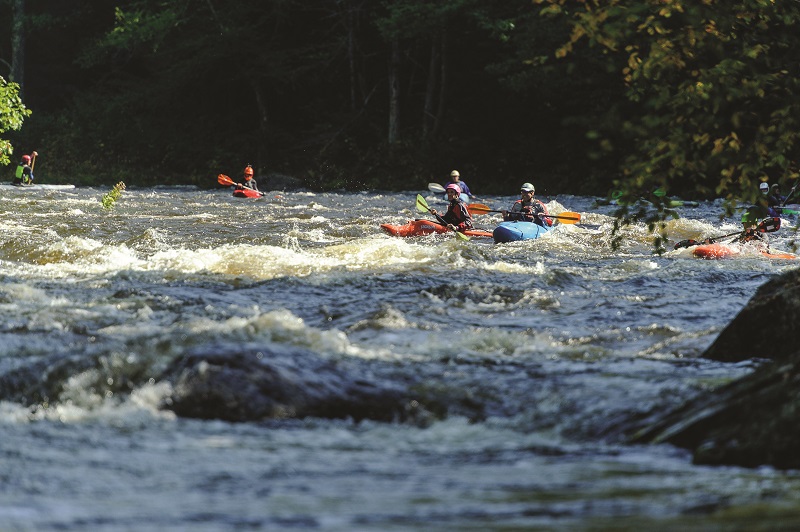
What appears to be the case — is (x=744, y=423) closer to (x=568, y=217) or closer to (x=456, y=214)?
(x=456, y=214)

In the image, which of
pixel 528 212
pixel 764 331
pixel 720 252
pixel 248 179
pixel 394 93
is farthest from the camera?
pixel 394 93

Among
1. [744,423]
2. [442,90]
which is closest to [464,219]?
[744,423]

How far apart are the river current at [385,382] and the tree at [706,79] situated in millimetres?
1266

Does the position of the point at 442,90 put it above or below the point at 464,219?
above

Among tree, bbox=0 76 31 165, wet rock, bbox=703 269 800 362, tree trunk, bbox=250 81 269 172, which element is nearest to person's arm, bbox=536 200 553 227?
tree, bbox=0 76 31 165

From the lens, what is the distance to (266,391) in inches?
207

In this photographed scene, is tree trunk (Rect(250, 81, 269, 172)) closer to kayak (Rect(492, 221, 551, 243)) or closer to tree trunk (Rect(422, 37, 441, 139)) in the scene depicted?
tree trunk (Rect(422, 37, 441, 139))

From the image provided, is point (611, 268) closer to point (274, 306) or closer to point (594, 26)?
point (274, 306)

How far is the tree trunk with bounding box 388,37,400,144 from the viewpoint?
30.5 m

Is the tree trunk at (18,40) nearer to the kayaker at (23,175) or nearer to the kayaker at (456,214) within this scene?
Answer: the kayaker at (23,175)

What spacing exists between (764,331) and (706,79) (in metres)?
1.82

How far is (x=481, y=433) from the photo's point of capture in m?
4.98

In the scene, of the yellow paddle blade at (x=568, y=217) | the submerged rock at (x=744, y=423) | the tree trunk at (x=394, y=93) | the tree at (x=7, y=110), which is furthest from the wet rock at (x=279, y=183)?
the submerged rock at (x=744, y=423)

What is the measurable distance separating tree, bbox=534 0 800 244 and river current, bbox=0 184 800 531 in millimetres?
1266
